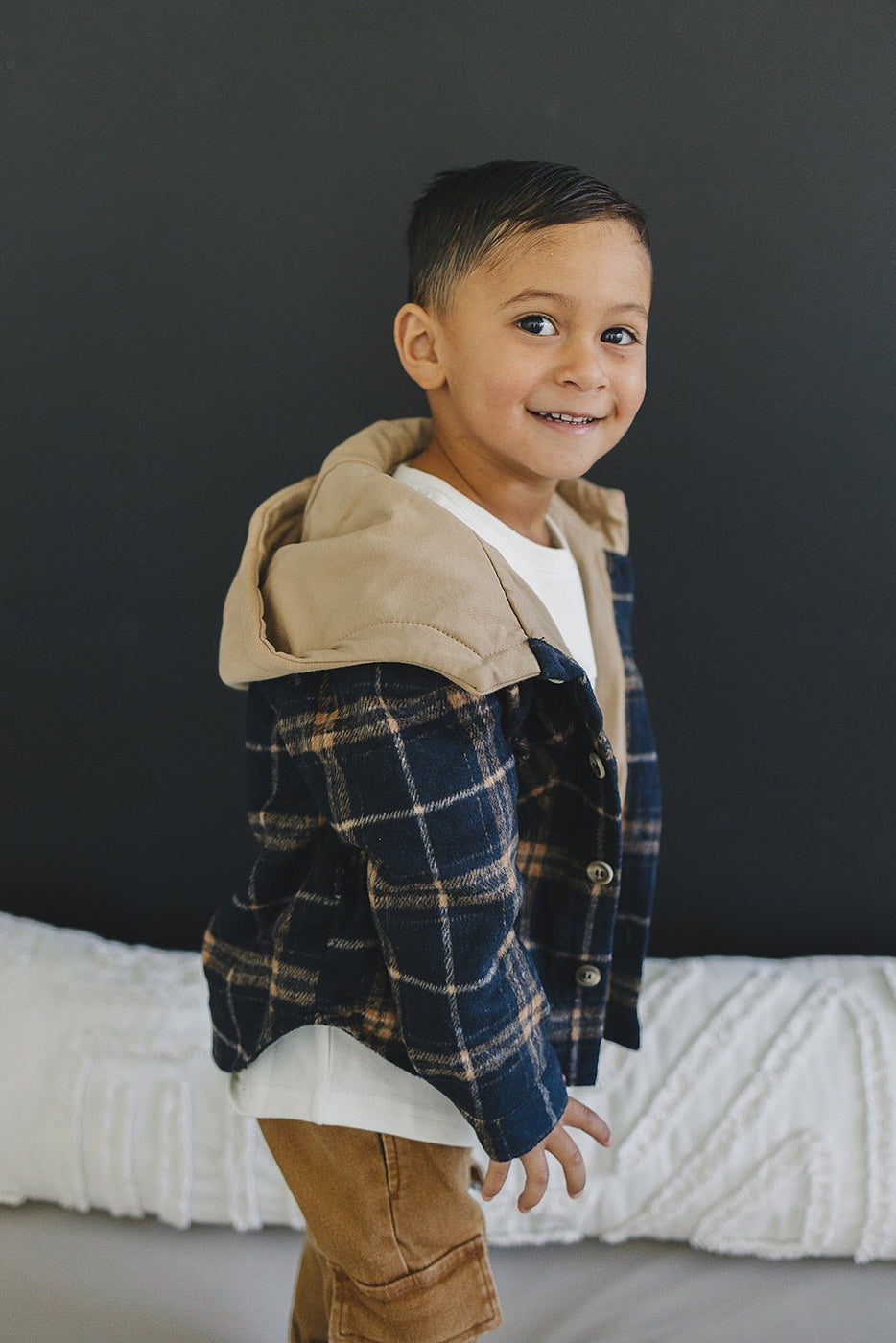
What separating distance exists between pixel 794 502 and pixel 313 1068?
2.88 ft

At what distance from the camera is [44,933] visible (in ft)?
4.89

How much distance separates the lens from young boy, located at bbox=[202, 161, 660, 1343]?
80cm

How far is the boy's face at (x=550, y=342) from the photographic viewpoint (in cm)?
85

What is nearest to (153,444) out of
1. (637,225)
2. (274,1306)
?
(637,225)

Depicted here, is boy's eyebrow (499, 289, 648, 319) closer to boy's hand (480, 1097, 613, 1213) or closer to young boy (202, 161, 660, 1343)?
young boy (202, 161, 660, 1343)

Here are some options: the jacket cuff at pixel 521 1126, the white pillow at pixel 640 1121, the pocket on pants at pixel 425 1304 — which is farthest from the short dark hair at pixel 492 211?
the white pillow at pixel 640 1121

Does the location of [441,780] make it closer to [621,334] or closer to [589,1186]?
[621,334]

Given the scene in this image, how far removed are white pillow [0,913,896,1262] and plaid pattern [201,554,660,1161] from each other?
29cm

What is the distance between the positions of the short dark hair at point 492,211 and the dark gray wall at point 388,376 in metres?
0.40

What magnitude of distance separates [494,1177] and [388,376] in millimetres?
892

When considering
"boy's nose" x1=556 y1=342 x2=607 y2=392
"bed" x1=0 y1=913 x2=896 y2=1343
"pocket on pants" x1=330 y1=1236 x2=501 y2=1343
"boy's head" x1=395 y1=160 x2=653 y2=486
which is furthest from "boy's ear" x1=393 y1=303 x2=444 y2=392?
"bed" x1=0 y1=913 x2=896 y2=1343

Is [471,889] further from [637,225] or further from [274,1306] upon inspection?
[274,1306]

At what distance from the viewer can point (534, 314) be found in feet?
2.83

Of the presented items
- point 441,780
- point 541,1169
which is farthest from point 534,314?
point 541,1169
